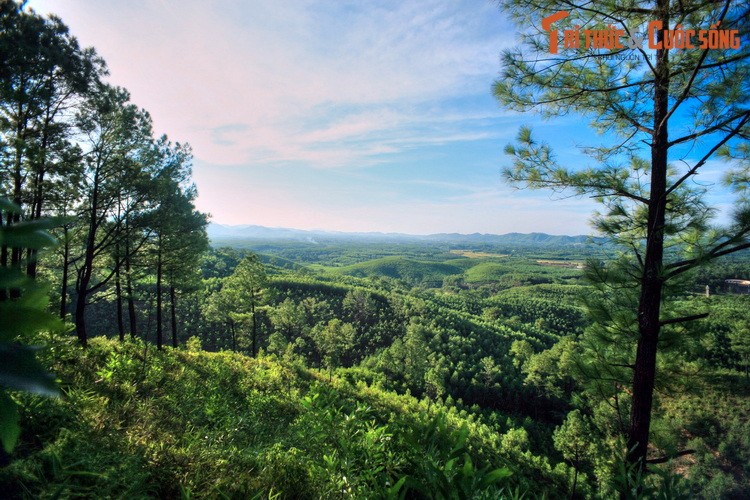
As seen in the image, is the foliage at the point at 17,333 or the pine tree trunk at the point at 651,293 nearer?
the foliage at the point at 17,333

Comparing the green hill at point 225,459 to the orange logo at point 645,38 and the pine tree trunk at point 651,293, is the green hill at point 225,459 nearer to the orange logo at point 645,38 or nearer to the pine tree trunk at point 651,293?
the pine tree trunk at point 651,293

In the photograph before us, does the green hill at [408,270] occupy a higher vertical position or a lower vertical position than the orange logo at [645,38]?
lower

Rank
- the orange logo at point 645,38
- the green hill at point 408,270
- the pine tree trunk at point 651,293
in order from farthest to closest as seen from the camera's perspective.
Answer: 1. the green hill at point 408,270
2. the pine tree trunk at point 651,293
3. the orange logo at point 645,38

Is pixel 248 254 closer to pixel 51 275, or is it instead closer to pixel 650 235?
pixel 51 275

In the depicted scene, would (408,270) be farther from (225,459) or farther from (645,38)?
(225,459)

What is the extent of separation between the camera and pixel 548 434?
3972 cm

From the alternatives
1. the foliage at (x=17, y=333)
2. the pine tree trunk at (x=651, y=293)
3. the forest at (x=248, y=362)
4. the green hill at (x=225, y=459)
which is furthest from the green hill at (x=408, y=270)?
the foliage at (x=17, y=333)

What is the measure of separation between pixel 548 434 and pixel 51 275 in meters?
48.0

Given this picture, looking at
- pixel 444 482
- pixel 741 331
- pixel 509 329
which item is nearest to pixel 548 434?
pixel 741 331

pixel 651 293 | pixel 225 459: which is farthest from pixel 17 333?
pixel 651 293

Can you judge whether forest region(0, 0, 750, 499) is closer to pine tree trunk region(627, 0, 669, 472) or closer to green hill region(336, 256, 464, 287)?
pine tree trunk region(627, 0, 669, 472)

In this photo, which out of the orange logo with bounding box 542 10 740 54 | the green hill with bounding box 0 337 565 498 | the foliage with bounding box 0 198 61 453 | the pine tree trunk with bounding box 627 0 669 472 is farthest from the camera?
the pine tree trunk with bounding box 627 0 669 472

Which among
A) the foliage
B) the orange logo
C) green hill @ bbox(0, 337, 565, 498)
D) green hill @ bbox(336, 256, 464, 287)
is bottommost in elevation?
green hill @ bbox(336, 256, 464, 287)

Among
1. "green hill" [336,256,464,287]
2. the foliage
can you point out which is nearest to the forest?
the foliage
